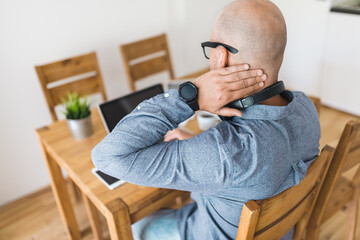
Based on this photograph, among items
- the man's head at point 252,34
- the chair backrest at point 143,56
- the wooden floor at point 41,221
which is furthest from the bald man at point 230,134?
the chair backrest at point 143,56

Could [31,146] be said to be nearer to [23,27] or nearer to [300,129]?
[23,27]

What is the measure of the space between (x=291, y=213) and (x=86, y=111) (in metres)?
0.96

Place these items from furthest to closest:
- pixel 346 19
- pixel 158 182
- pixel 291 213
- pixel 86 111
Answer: pixel 346 19, pixel 86 111, pixel 291 213, pixel 158 182

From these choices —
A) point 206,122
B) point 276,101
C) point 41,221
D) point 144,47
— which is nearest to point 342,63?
point 144,47

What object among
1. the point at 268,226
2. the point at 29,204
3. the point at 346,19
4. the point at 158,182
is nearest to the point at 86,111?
the point at 158,182

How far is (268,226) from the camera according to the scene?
0.87 metres

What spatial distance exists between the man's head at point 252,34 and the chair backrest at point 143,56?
1.38 m

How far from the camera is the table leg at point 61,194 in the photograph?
152 centimetres

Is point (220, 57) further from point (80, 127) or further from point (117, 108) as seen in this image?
point (80, 127)

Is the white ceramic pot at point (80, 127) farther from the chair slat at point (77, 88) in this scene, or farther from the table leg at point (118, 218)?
the chair slat at point (77, 88)

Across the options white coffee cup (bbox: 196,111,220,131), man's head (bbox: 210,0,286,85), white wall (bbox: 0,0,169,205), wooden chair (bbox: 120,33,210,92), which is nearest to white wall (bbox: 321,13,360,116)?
wooden chair (bbox: 120,33,210,92)

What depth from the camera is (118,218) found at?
1.02m

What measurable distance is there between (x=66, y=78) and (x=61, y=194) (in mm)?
757

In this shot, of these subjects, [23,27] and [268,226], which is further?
[23,27]
